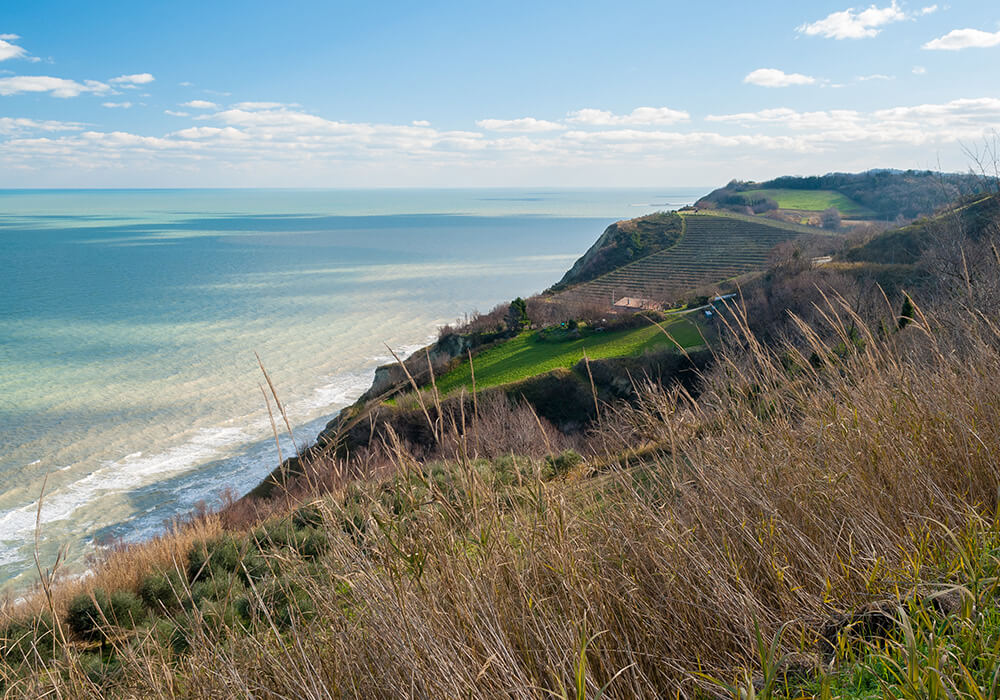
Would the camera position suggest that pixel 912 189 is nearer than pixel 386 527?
No

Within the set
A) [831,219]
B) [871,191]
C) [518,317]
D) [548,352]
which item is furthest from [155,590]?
[871,191]

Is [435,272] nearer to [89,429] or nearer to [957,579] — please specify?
[89,429]

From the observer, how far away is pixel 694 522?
111 inches

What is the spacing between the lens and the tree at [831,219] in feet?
282

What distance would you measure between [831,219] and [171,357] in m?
87.0

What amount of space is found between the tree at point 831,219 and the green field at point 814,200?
12.3ft

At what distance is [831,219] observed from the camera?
291 ft

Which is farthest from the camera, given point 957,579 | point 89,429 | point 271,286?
point 271,286

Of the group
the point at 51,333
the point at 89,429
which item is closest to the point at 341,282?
the point at 51,333

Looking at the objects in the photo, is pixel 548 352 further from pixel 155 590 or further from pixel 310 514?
pixel 310 514

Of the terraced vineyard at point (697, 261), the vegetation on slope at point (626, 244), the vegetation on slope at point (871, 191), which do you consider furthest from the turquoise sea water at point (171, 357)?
the vegetation on slope at point (871, 191)

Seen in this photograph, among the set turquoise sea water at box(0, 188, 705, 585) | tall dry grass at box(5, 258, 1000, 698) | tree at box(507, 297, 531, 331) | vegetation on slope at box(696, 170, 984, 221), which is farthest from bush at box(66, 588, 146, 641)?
vegetation on slope at box(696, 170, 984, 221)

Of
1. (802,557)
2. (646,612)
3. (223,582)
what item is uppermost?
(802,557)

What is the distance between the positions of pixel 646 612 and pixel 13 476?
37.3m
